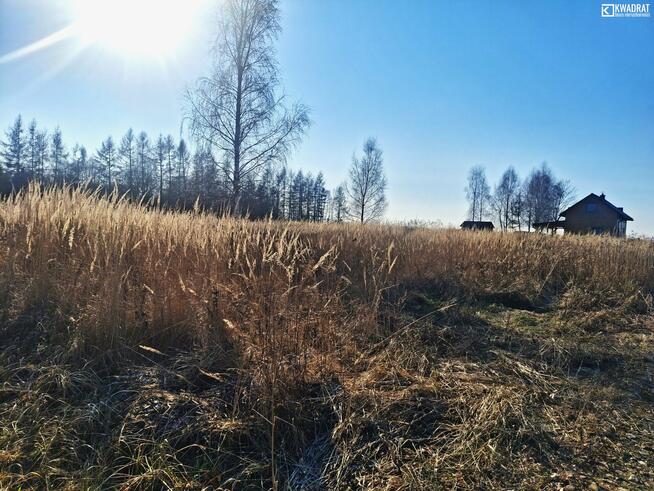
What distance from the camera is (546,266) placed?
5496 mm

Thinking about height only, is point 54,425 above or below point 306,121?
below

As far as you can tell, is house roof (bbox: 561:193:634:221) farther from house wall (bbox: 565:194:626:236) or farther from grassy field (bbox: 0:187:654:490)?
grassy field (bbox: 0:187:654:490)

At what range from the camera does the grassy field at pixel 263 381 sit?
1.33 m

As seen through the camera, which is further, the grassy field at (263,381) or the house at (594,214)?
the house at (594,214)

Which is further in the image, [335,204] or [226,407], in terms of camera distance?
[335,204]

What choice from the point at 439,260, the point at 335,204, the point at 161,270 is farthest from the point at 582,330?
the point at 335,204

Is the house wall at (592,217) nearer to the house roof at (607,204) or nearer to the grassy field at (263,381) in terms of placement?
the house roof at (607,204)

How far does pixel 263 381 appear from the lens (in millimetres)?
1640

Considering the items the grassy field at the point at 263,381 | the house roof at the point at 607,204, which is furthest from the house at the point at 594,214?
the grassy field at the point at 263,381

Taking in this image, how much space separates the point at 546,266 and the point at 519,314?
2.43 m

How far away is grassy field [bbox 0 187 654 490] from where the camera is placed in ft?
4.38

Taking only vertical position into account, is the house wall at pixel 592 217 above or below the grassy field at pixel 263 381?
above

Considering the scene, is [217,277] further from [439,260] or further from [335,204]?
[335,204]

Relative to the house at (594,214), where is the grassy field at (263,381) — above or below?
below
